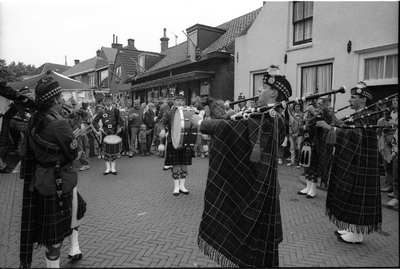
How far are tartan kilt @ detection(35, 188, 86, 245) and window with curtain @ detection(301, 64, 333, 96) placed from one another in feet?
31.1

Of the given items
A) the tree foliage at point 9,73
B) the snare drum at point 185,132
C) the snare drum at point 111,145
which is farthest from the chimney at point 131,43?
the snare drum at point 185,132

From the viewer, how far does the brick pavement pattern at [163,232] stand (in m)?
3.74

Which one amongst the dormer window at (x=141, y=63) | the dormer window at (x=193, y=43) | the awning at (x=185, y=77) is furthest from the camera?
the dormer window at (x=141, y=63)

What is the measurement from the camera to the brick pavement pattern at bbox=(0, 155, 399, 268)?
12.3ft

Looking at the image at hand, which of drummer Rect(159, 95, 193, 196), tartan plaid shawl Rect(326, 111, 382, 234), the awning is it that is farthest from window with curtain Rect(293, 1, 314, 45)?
tartan plaid shawl Rect(326, 111, 382, 234)

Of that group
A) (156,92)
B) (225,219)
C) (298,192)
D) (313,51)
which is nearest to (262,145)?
(225,219)

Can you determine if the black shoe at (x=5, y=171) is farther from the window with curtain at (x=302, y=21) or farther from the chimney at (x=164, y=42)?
the chimney at (x=164, y=42)

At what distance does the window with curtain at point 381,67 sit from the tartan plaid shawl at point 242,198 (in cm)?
752

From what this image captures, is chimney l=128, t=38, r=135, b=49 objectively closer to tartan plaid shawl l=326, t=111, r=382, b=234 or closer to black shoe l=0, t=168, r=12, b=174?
black shoe l=0, t=168, r=12, b=174

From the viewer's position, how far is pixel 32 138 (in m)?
3.00

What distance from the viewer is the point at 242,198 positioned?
2.92 m

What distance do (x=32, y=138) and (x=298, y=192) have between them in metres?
5.80

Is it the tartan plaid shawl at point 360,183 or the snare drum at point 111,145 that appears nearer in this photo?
the tartan plaid shawl at point 360,183

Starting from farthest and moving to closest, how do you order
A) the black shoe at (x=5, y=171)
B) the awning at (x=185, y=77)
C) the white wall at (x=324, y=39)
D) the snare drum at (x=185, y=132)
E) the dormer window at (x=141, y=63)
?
the dormer window at (x=141, y=63), the awning at (x=185, y=77), the black shoe at (x=5, y=171), the white wall at (x=324, y=39), the snare drum at (x=185, y=132)
